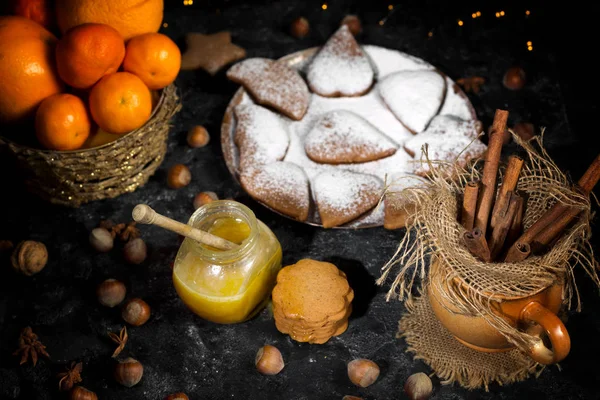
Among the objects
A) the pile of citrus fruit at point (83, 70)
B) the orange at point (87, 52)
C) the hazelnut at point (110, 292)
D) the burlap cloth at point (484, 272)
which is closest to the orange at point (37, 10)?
the pile of citrus fruit at point (83, 70)

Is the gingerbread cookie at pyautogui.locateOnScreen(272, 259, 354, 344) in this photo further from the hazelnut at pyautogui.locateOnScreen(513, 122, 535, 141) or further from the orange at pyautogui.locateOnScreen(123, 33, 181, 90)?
the hazelnut at pyautogui.locateOnScreen(513, 122, 535, 141)

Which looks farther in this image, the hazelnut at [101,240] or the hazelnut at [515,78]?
the hazelnut at [515,78]

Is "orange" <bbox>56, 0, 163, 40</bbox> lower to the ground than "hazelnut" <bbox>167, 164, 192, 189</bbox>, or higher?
higher

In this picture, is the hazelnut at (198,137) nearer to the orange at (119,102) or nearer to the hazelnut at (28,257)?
the orange at (119,102)

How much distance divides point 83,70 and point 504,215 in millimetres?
938

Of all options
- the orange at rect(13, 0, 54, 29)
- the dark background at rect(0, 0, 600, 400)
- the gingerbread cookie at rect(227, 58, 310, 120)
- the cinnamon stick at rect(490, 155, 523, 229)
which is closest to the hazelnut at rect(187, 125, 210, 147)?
the dark background at rect(0, 0, 600, 400)

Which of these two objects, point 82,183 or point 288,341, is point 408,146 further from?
point 82,183

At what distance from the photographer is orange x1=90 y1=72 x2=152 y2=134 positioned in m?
1.40

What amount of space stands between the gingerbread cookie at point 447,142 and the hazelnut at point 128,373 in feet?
2.64

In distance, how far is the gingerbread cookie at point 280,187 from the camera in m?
1.51

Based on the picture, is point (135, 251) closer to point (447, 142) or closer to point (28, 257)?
point (28, 257)

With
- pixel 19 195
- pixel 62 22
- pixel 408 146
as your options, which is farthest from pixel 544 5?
pixel 19 195

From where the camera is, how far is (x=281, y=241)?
5.11ft

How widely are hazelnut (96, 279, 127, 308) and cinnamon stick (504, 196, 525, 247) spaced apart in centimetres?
85
